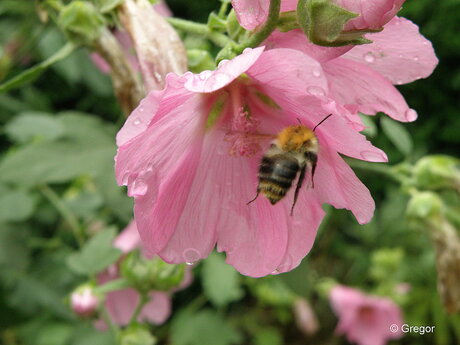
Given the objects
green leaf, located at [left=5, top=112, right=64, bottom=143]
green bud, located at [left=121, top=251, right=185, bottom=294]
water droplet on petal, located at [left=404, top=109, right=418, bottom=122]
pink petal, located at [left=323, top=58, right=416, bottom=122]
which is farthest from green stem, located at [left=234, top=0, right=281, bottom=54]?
green leaf, located at [left=5, top=112, right=64, bottom=143]

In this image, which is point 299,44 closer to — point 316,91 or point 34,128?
point 316,91

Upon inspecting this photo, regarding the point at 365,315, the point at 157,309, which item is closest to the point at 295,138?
the point at 157,309

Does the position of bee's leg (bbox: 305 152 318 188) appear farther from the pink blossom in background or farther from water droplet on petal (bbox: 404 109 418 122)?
the pink blossom in background

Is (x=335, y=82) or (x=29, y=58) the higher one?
(x=335, y=82)

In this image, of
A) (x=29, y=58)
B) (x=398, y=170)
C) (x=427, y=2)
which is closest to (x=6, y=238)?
(x=29, y=58)

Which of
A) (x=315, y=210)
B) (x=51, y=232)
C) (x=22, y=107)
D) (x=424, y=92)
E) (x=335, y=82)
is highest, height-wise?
(x=335, y=82)

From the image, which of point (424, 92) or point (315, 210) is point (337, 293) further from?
point (315, 210)

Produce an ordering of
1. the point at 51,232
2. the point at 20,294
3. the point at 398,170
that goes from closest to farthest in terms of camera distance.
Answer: the point at 398,170 < the point at 20,294 < the point at 51,232

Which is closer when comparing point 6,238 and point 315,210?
point 315,210
